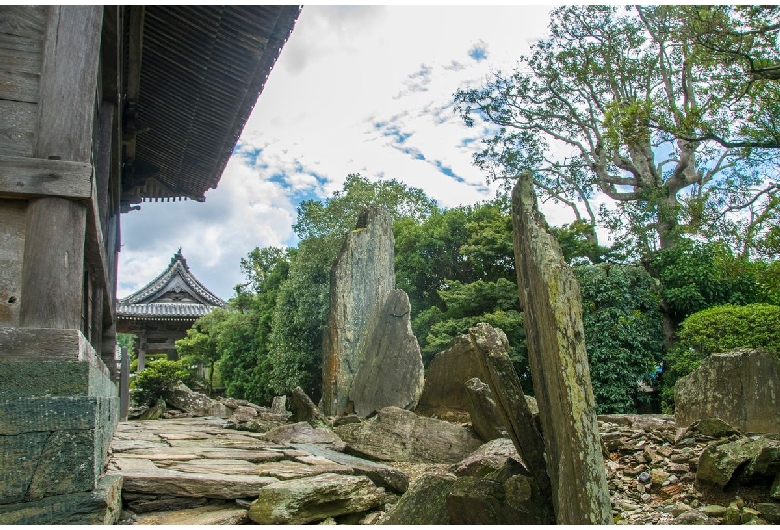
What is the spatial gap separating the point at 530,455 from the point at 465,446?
3.07 metres

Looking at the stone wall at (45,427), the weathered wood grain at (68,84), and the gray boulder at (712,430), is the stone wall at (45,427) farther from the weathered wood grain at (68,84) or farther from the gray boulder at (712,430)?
the gray boulder at (712,430)

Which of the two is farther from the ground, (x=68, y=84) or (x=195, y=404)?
(x=68, y=84)

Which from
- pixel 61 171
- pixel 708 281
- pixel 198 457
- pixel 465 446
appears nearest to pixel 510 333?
pixel 708 281

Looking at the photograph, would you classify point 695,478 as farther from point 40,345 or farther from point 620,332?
point 620,332

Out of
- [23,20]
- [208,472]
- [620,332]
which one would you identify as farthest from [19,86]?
[620,332]

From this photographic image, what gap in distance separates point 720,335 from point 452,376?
5562 mm

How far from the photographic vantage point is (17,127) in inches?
139

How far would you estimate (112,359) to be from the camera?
8906mm

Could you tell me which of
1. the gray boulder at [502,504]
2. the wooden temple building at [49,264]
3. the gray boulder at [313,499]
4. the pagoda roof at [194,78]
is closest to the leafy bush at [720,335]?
the gray boulder at [502,504]

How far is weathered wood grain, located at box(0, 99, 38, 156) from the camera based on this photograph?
349 centimetres

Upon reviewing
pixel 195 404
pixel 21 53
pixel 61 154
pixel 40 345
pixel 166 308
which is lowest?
pixel 195 404

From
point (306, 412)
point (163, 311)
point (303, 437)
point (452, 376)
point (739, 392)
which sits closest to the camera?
point (739, 392)

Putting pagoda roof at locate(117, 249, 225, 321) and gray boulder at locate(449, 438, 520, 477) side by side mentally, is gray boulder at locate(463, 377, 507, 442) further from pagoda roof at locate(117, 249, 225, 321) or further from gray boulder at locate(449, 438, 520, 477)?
pagoda roof at locate(117, 249, 225, 321)

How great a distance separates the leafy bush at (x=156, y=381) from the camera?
43.9 ft
